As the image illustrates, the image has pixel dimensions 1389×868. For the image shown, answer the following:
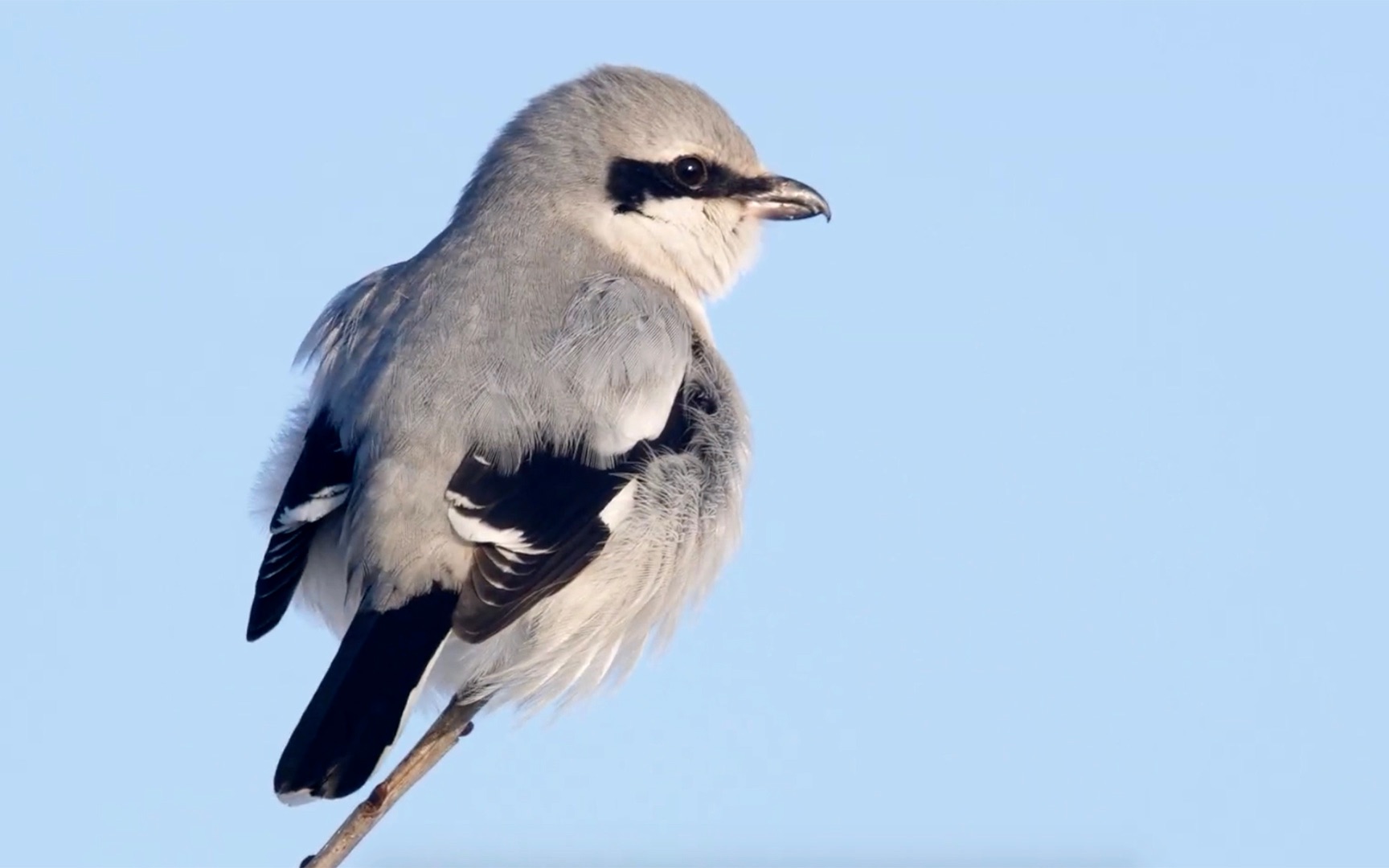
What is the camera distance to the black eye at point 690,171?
4418mm

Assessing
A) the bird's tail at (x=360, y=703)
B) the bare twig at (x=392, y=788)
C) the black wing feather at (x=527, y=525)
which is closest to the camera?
the bare twig at (x=392, y=788)

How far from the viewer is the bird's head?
431cm

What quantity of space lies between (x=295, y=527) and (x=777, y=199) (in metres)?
1.57

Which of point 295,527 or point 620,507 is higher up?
point 620,507

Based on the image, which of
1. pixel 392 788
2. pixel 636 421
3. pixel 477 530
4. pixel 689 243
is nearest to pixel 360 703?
pixel 392 788

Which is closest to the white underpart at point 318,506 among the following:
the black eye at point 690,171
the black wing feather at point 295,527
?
the black wing feather at point 295,527

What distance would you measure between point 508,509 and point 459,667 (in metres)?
0.42

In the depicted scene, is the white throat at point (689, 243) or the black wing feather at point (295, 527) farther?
the white throat at point (689, 243)

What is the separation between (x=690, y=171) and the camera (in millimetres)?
4461

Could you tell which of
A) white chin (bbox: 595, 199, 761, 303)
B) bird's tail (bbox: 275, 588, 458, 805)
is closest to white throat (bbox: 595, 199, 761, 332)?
white chin (bbox: 595, 199, 761, 303)

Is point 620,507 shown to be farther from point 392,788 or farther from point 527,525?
point 392,788

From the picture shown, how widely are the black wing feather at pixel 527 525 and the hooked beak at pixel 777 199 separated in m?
1.14

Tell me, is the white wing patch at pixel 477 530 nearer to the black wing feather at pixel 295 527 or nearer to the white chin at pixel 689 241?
the black wing feather at pixel 295 527

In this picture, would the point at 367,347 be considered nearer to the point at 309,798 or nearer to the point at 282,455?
the point at 282,455
